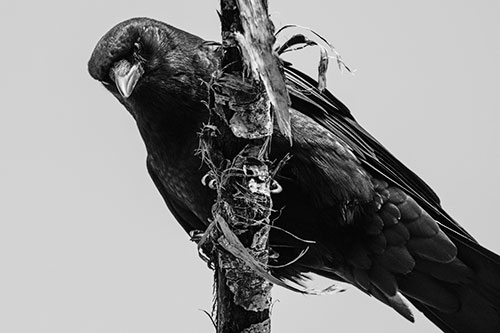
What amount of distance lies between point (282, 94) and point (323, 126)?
0.88m

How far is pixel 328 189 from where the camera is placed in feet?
10.4

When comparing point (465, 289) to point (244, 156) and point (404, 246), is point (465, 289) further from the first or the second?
point (244, 156)

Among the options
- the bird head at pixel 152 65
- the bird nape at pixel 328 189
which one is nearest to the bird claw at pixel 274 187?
the bird nape at pixel 328 189

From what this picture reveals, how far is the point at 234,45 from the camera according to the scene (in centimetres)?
246

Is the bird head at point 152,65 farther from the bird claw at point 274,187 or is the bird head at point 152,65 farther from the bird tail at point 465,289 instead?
the bird tail at point 465,289

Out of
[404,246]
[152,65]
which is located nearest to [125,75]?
[152,65]

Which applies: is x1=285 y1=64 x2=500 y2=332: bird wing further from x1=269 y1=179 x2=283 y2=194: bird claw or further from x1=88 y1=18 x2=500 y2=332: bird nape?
x1=269 y1=179 x2=283 y2=194: bird claw

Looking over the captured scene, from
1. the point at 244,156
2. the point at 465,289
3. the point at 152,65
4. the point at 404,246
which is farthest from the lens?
the point at 465,289

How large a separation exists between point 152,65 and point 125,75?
13 cm

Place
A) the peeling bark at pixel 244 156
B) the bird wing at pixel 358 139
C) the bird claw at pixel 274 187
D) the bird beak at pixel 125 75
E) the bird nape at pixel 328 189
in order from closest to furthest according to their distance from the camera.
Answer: the peeling bark at pixel 244 156 → the bird claw at pixel 274 187 → the bird beak at pixel 125 75 → the bird nape at pixel 328 189 → the bird wing at pixel 358 139

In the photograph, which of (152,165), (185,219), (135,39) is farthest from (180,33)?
(185,219)

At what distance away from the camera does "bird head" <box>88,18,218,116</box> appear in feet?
10.1

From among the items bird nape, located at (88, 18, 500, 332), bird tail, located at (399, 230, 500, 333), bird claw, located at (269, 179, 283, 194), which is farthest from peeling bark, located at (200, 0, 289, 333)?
bird tail, located at (399, 230, 500, 333)

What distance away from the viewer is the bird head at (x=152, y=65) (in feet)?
10.1
